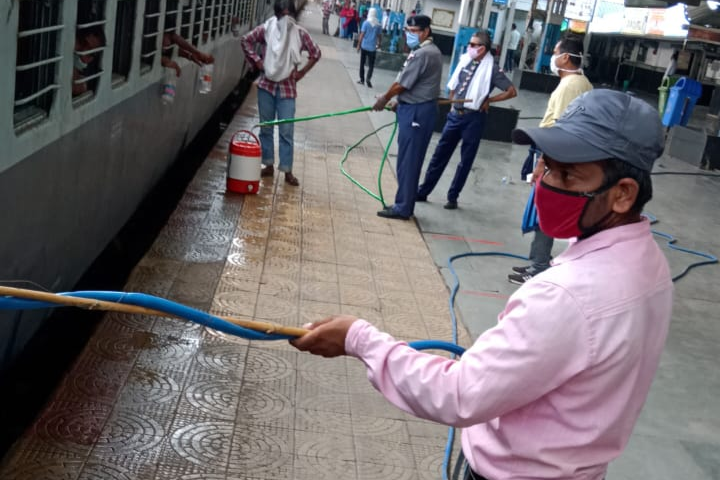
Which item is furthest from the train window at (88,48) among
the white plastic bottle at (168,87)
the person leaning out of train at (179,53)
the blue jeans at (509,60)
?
the blue jeans at (509,60)

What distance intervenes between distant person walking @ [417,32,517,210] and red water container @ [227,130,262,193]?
2064 millimetres

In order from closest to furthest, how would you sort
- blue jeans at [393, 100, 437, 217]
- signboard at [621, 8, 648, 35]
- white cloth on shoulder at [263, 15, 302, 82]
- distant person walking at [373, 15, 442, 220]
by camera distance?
distant person walking at [373, 15, 442, 220]
blue jeans at [393, 100, 437, 217]
white cloth on shoulder at [263, 15, 302, 82]
signboard at [621, 8, 648, 35]

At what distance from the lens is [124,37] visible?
6.35 metres

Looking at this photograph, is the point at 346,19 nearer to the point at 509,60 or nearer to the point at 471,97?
the point at 509,60

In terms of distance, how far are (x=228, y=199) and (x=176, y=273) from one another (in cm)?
251

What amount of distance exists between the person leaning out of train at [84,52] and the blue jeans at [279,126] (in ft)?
13.5

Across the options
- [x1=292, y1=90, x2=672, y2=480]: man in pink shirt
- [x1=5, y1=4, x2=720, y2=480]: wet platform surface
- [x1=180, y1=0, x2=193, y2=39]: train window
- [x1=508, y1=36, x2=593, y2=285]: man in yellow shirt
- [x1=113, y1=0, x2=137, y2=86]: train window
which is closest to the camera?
[x1=292, y1=90, x2=672, y2=480]: man in pink shirt

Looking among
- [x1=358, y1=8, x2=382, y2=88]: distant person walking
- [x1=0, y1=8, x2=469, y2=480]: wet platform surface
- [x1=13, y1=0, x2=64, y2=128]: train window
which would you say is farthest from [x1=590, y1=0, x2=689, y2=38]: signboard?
[x1=13, y1=0, x2=64, y2=128]: train window

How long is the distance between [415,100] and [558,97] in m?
1.71

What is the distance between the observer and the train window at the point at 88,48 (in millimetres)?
4910

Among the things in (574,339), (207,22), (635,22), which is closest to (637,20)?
(635,22)

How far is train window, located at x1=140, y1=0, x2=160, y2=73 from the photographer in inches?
275

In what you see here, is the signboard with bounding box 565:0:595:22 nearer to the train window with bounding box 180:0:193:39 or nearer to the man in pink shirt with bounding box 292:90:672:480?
the train window with bounding box 180:0:193:39

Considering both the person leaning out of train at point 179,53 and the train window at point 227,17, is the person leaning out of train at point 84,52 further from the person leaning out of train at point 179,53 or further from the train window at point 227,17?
the train window at point 227,17
